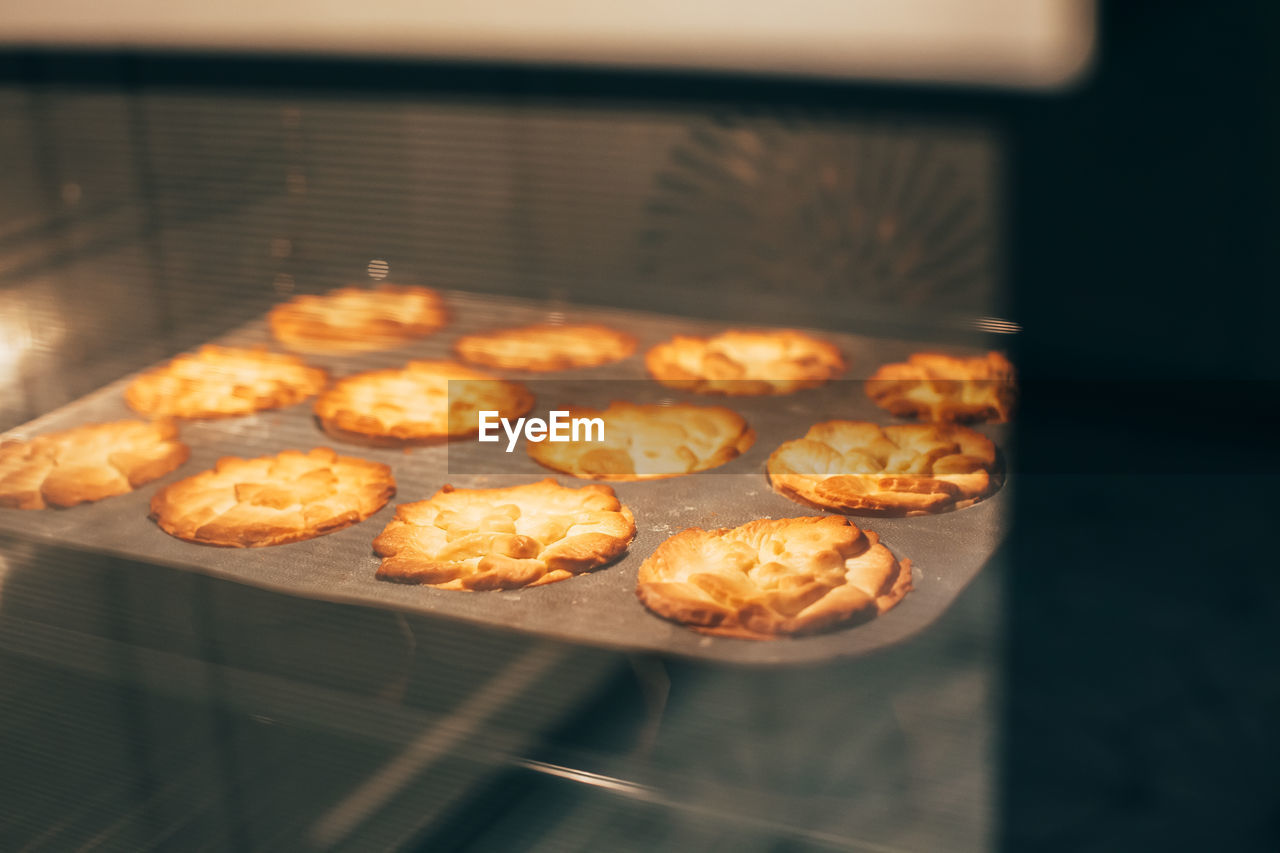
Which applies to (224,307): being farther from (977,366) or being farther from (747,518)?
(977,366)

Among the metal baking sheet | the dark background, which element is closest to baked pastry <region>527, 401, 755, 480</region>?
the metal baking sheet

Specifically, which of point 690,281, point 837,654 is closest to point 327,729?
point 837,654

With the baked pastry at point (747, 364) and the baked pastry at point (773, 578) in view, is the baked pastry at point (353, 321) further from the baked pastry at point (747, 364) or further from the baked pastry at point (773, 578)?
the baked pastry at point (773, 578)

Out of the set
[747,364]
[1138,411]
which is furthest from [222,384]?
[1138,411]

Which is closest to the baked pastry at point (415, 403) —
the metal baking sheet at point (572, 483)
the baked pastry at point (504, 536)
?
the metal baking sheet at point (572, 483)

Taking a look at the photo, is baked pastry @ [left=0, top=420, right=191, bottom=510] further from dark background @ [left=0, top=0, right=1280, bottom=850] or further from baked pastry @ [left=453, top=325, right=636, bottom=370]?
dark background @ [left=0, top=0, right=1280, bottom=850]
